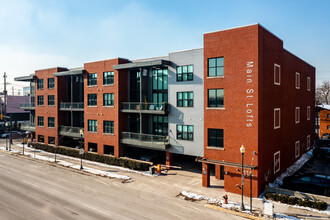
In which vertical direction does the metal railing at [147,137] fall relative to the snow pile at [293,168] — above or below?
above

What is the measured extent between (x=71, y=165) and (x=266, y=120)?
24238 mm

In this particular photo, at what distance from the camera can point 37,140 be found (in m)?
45.7

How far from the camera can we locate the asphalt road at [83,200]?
16922 millimetres

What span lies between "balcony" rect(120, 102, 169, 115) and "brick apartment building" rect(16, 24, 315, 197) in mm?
130

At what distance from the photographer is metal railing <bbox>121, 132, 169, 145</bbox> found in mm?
28434

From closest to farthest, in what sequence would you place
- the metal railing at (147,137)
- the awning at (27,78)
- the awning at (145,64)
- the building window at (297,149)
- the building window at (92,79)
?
1. the awning at (145,64)
2. the metal railing at (147,137)
3. the building window at (297,149)
4. the building window at (92,79)
5. the awning at (27,78)

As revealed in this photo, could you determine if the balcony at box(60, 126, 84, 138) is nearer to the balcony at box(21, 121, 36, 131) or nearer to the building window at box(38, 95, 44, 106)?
the building window at box(38, 95, 44, 106)

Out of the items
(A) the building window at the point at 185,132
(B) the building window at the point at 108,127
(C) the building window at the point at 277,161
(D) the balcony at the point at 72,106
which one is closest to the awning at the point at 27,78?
(D) the balcony at the point at 72,106

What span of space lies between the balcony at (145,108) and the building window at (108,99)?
1970 mm

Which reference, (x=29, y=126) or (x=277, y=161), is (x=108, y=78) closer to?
(x=277, y=161)

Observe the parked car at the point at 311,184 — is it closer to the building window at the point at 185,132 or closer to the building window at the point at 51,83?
the building window at the point at 185,132

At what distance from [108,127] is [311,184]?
80.1 feet

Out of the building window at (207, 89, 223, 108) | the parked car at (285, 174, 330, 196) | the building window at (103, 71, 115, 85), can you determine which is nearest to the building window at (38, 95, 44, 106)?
the building window at (103, 71, 115, 85)

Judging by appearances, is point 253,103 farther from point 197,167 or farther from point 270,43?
point 197,167
